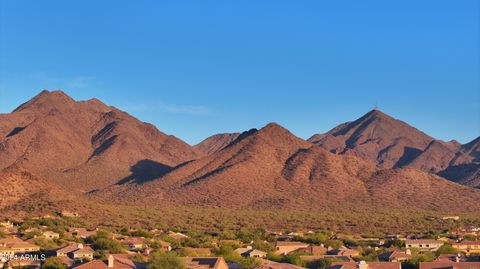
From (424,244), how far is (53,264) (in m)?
38.9

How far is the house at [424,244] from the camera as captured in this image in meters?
76.6

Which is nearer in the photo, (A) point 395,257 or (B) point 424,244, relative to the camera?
(A) point 395,257

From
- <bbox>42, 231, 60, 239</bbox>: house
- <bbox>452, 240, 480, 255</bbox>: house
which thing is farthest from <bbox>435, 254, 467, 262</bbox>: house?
<bbox>42, 231, 60, 239</bbox>: house

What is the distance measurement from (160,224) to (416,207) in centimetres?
6016

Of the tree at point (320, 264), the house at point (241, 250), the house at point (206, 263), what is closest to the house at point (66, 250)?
the house at point (241, 250)

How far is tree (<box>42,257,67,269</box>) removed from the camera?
50969 millimetres

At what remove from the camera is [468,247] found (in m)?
76.1

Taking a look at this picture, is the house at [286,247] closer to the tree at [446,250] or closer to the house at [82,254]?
the tree at [446,250]

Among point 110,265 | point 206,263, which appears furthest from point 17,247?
point 206,263

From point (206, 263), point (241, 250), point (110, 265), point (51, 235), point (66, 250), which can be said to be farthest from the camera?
point (51, 235)

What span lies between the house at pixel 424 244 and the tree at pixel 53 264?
117 feet

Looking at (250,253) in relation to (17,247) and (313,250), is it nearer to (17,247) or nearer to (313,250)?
(313,250)

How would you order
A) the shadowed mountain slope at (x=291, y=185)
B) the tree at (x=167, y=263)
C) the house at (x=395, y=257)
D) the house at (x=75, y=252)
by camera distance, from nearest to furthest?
the tree at (x=167, y=263) < the house at (x=75, y=252) < the house at (x=395, y=257) < the shadowed mountain slope at (x=291, y=185)

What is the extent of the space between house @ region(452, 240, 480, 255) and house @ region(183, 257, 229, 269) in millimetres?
31697
